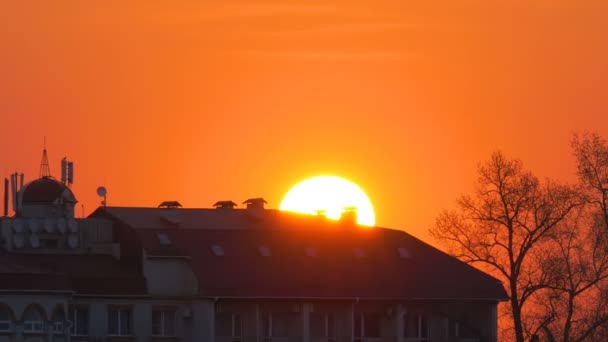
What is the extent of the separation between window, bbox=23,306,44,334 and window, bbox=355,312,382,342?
23.1m

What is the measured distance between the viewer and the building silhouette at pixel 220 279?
120 m

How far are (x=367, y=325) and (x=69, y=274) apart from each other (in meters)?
20.8

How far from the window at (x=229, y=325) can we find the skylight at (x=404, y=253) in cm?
1435

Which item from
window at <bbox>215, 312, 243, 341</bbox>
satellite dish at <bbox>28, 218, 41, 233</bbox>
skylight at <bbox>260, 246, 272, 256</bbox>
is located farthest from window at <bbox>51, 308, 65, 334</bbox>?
skylight at <bbox>260, 246, 272, 256</bbox>

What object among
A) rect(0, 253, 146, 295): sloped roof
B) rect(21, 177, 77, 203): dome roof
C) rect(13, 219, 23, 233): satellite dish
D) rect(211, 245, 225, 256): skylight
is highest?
rect(21, 177, 77, 203): dome roof

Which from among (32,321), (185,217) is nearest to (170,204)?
(185,217)

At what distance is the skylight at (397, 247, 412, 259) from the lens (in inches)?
5266

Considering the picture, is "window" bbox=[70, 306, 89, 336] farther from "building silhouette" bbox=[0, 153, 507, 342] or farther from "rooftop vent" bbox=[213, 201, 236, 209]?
"rooftop vent" bbox=[213, 201, 236, 209]

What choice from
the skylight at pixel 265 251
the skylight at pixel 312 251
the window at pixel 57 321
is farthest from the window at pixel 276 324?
the window at pixel 57 321

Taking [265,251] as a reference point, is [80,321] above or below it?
below

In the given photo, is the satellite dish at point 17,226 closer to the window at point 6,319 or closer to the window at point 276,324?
the window at point 6,319

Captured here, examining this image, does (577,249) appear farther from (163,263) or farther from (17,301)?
(17,301)

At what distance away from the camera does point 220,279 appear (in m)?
123

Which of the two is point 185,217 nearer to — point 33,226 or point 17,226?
point 33,226
